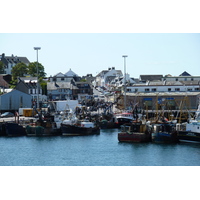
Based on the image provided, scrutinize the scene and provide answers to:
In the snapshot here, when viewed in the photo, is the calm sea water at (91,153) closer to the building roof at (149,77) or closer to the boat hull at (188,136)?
the boat hull at (188,136)

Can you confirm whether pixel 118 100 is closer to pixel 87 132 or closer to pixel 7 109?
pixel 7 109

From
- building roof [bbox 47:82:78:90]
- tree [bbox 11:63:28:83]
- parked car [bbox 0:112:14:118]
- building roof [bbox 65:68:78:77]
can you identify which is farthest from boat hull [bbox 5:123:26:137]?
building roof [bbox 65:68:78:77]

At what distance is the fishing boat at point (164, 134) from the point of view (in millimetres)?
41094

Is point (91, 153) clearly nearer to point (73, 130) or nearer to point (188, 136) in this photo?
point (188, 136)

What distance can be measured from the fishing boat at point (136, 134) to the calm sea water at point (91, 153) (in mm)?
925

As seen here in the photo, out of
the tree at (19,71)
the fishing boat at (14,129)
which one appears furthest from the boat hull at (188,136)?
the tree at (19,71)

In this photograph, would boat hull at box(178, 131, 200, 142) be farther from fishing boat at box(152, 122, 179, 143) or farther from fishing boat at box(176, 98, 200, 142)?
fishing boat at box(152, 122, 179, 143)

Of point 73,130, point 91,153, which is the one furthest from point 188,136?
point 73,130

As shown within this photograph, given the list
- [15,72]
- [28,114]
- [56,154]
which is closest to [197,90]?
[28,114]

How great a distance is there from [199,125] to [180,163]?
928 cm

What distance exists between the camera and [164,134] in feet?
135

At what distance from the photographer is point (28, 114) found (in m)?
60.8

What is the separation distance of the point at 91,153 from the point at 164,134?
739 centimetres

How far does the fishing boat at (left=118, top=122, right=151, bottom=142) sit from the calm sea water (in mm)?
925
